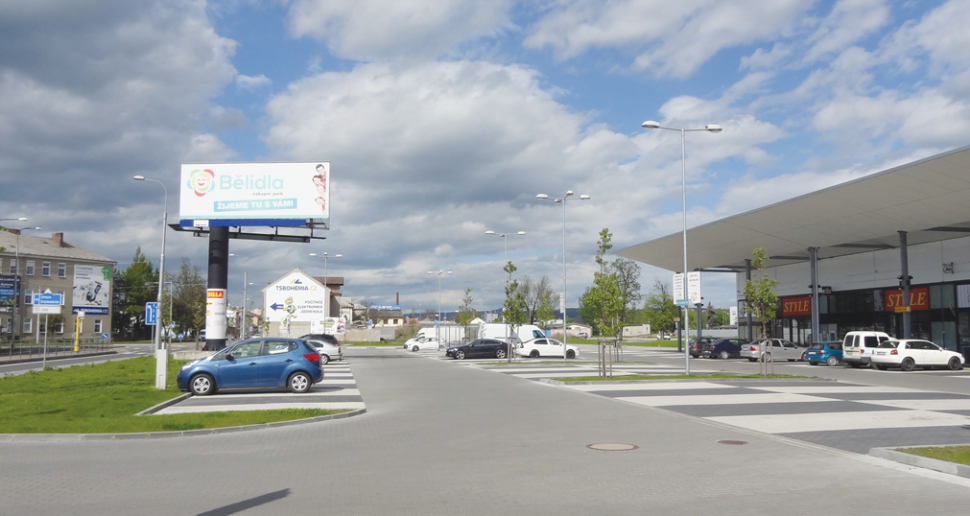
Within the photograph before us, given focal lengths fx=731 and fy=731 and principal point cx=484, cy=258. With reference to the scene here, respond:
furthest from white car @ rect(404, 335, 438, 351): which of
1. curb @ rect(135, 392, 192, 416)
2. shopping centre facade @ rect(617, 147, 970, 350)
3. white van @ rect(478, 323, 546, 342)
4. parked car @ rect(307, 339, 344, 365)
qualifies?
curb @ rect(135, 392, 192, 416)

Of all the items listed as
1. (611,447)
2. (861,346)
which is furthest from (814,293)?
(611,447)

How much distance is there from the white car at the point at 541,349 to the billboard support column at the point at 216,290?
58.7 feet

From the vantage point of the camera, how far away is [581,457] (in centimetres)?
1034

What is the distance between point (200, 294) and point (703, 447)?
83655 millimetres

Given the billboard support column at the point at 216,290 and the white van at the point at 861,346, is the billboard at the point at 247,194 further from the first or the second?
the white van at the point at 861,346

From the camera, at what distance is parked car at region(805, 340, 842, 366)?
134 feet

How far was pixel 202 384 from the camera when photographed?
20.2 metres

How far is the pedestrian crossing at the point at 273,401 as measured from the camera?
1691 centimetres

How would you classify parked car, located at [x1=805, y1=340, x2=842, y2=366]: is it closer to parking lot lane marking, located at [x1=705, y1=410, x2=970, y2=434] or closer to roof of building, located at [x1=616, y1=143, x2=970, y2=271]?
roof of building, located at [x1=616, y1=143, x2=970, y2=271]

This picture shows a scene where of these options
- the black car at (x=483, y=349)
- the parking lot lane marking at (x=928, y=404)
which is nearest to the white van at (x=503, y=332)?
the black car at (x=483, y=349)

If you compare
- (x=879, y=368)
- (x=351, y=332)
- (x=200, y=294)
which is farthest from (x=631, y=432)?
(x=351, y=332)

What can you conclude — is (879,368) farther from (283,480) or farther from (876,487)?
(283,480)

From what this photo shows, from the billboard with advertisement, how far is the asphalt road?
6413cm


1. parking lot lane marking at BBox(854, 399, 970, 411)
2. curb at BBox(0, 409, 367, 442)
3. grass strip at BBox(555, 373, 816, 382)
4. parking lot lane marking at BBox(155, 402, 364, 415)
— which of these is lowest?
grass strip at BBox(555, 373, 816, 382)
